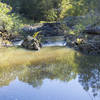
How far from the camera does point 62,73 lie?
30.2ft

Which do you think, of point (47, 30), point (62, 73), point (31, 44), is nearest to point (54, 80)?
point (62, 73)

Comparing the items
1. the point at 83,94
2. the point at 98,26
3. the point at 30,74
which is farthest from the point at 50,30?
the point at 83,94

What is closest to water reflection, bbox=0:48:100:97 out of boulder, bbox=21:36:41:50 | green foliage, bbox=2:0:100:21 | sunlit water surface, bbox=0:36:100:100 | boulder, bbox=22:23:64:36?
sunlit water surface, bbox=0:36:100:100

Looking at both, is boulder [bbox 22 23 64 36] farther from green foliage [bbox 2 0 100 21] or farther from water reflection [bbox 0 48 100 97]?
water reflection [bbox 0 48 100 97]

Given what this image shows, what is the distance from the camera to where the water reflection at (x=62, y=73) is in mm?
7962

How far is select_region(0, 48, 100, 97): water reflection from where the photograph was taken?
26.1 feet

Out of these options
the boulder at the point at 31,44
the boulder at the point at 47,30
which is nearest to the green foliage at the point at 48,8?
the boulder at the point at 47,30

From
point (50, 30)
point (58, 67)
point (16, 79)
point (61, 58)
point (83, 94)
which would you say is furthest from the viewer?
point (50, 30)

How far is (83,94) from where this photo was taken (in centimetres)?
677

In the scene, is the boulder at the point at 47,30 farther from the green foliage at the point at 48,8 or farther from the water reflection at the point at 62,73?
the water reflection at the point at 62,73

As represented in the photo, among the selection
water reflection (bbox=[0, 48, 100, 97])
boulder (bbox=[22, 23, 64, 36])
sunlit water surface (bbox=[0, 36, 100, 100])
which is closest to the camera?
sunlit water surface (bbox=[0, 36, 100, 100])

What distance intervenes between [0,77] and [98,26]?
44.1 ft

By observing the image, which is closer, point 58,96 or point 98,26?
point 58,96

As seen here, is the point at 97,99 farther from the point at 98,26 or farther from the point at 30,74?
the point at 98,26
